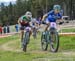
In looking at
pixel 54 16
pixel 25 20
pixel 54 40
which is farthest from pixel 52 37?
pixel 25 20

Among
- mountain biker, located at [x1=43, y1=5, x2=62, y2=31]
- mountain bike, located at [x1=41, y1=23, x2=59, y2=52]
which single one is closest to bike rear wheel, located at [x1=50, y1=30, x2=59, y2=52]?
mountain bike, located at [x1=41, y1=23, x2=59, y2=52]

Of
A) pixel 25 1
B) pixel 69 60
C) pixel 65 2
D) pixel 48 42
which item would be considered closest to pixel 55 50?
pixel 48 42

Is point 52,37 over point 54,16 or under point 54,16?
under

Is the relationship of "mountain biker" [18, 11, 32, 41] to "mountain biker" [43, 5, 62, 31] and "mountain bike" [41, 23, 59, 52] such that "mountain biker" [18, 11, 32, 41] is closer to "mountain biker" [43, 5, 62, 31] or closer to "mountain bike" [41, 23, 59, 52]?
"mountain bike" [41, 23, 59, 52]

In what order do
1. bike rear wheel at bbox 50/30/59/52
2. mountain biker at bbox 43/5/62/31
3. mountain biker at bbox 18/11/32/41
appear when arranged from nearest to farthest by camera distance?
bike rear wheel at bbox 50/30/59/52
mountain biker at bbox 43/5/62/31
mountain biker at bbox 18/11/32/41

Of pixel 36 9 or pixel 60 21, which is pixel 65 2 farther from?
pixel 60 21

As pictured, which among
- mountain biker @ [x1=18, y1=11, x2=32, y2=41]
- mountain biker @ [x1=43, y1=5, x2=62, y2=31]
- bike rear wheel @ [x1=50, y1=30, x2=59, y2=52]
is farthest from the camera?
mountain biker @ [x1=18, y1=11, x2=32, y2=41]

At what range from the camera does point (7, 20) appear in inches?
4257

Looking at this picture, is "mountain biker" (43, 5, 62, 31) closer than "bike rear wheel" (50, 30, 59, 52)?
No

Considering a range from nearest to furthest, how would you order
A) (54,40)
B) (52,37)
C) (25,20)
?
(54,40)
(52,37)
(25,20)

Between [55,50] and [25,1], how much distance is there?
118 metres

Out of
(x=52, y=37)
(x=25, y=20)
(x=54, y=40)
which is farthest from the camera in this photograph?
(x=25, y=20)

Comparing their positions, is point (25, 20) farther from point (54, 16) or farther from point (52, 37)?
point (52, 37)

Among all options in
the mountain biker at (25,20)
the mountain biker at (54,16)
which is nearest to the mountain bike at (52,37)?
the mountain biker at (54,16)
